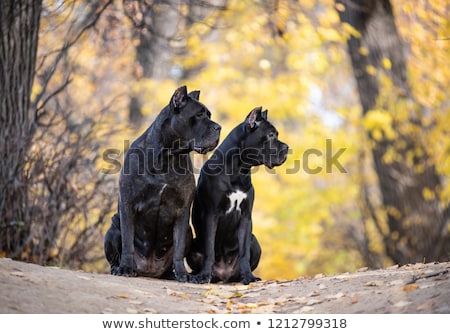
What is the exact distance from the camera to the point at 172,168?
22.5 ft

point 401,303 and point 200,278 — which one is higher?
point 401,303

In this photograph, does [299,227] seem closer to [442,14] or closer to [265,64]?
[265,64]

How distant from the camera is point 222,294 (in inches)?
245

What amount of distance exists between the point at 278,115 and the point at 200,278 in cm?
1257

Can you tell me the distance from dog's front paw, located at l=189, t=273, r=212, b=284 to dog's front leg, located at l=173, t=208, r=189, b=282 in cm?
7

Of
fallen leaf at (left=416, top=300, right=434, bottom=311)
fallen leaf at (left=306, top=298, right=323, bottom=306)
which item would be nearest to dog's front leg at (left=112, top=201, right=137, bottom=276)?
fallen leaf at (left=306, top=298, right=323, bottom=306)

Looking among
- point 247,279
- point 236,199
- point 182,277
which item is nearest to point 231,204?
point 236,199

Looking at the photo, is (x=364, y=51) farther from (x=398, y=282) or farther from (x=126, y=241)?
(x=398, y=282)

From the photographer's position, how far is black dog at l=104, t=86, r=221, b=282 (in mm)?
6805

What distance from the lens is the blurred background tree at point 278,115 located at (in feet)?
29.5

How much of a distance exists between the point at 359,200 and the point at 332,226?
5253 millimetres

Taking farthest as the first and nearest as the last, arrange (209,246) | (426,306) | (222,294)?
1. (209,246)
2. (222,294)
3. (426,306)

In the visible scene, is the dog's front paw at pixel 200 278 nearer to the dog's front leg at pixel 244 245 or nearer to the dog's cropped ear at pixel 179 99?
the dog's front leg at pixel 244 245

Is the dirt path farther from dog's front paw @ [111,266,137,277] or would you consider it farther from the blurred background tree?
the blurred background tree
